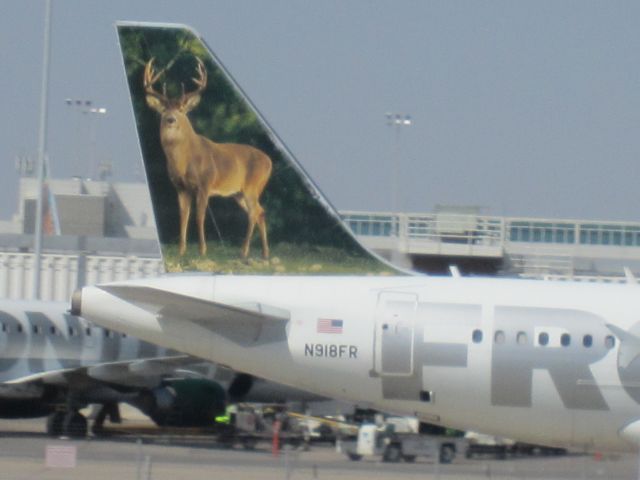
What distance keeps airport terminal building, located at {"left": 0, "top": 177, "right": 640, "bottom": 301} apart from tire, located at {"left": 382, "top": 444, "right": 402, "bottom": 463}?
4.59 m

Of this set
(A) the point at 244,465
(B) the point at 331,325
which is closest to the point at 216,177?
(A) the point at 244,465

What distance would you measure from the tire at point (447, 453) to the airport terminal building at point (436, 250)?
408 cm

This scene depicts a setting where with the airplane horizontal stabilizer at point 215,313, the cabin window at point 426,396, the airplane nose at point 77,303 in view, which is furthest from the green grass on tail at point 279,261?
the cabin window at point 426,396

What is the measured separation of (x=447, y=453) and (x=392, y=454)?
949 mm

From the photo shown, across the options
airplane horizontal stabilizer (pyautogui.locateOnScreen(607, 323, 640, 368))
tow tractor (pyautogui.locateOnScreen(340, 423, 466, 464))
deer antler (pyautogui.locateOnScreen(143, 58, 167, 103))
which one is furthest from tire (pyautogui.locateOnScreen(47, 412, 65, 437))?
airplane horizontal stabilizer (pyautogui.locateOnScreen(607, 323, 640, 368))

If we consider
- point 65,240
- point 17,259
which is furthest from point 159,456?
point 65,240

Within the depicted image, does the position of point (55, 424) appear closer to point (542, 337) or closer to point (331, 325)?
point (331, 325)

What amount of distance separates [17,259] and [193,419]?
1075 centimetres

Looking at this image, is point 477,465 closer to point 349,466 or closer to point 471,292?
point 349,466

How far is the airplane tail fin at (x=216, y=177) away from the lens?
21.7 meters

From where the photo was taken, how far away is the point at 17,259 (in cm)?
3728

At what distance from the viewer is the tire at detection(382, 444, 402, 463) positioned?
2331 centimetres

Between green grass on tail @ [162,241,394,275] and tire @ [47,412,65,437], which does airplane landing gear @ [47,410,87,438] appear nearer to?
tire @ [47,412,65,437]

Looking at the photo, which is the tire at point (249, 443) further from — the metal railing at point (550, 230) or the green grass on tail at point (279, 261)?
the metal railing at point (550, 230)
